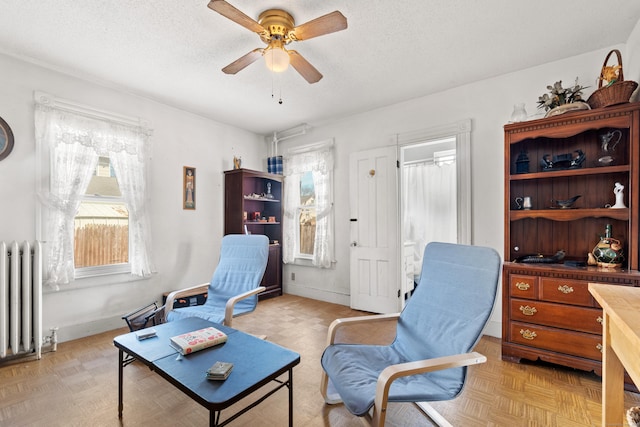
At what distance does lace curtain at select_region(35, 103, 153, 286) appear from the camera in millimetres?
2689

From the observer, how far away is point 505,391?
1.99 meters

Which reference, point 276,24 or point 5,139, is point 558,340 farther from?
point 5,139

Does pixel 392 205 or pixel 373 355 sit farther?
pixel 392 205

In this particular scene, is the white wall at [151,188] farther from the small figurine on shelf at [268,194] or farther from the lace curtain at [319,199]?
the lace curtain at [319,199]

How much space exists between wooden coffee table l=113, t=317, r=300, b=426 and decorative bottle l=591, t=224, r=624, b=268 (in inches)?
96.3

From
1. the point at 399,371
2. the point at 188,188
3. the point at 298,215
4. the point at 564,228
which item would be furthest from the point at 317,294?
the point at 399,371

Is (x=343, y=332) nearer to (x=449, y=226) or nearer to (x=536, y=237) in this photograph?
(x=536, y=237)

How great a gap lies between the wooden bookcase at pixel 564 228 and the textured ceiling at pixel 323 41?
2.25ft

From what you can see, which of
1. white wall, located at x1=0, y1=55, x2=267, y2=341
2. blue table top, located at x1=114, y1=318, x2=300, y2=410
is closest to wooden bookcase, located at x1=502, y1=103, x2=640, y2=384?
blue table top, located at x1=114, y1=318, x2=300, y2=410

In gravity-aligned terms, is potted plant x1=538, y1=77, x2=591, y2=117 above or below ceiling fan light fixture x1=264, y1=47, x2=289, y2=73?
below

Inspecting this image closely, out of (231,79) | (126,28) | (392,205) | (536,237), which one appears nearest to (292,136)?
(231,79)

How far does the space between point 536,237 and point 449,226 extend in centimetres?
168

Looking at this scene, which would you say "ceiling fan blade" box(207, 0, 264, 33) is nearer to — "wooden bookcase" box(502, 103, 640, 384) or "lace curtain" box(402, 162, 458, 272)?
"wooden bookcase" box(502, 103, 640, 384)

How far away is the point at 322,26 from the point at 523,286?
2.52 m
